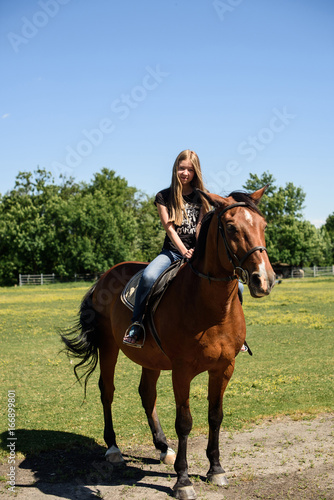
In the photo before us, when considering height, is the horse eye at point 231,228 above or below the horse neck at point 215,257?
above

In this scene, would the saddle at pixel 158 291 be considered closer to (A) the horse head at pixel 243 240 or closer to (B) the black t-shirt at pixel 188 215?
(B) the black t-shirt at pixel 188 215

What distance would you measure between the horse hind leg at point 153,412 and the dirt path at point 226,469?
15 centimetres

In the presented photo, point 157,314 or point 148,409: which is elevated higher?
point 157,314

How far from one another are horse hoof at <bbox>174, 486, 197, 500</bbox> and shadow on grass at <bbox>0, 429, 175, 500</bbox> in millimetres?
252

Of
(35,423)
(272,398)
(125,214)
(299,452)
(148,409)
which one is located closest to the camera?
(299,452)

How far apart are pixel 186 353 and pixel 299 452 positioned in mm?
2095

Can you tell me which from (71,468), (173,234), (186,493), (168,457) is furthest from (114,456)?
(173,234)

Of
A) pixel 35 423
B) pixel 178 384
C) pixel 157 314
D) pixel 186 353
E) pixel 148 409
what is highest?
pixel 157 314

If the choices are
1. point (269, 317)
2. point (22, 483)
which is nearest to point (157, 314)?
point (22, 483)

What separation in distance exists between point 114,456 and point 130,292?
6.54 feet

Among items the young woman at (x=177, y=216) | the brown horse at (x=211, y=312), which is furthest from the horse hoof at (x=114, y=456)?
the young woman at (x=177, y=216)

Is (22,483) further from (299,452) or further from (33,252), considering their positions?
(33,252)

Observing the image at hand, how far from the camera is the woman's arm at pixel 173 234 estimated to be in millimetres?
4742

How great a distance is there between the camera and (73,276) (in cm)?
6003
